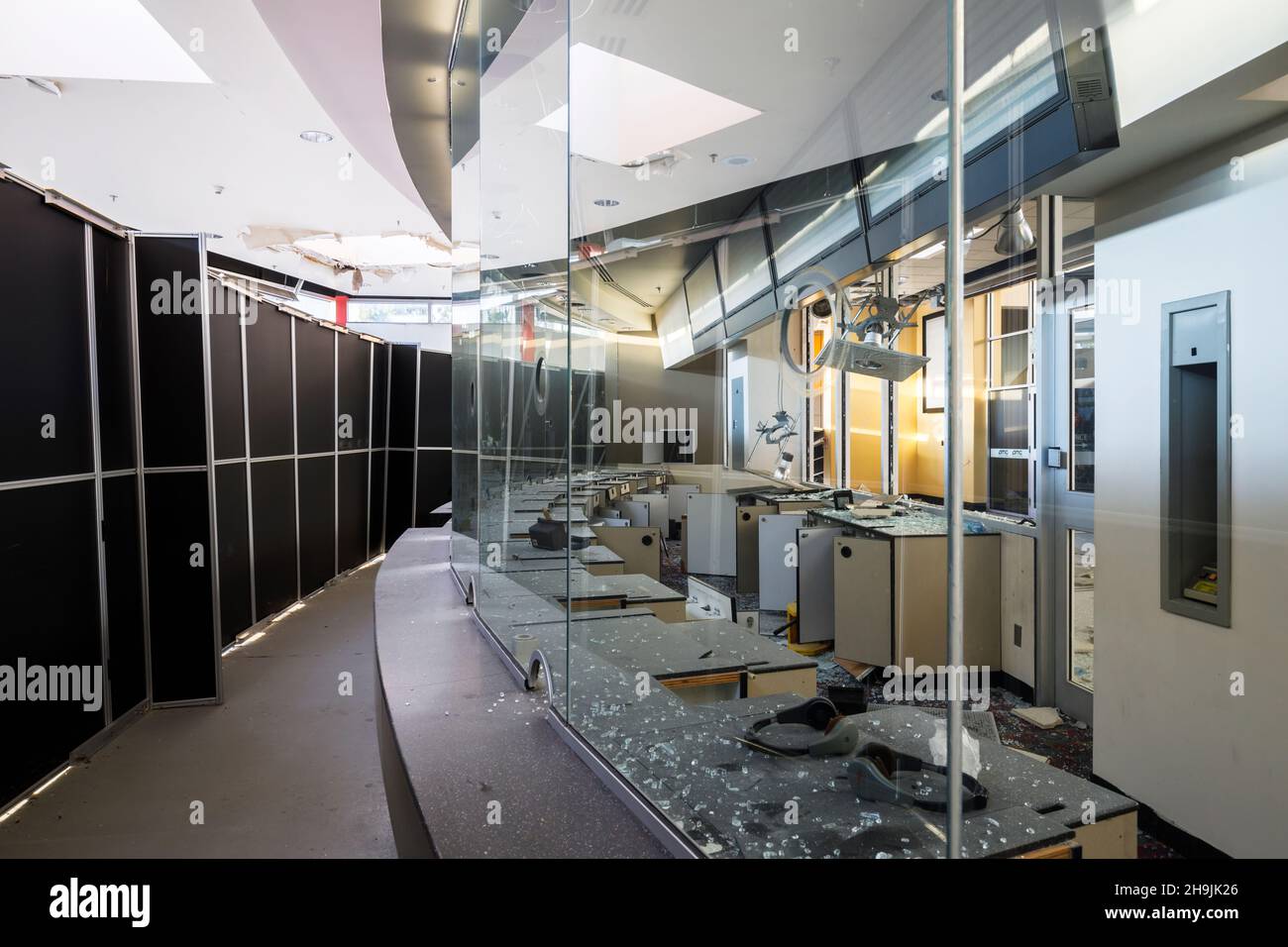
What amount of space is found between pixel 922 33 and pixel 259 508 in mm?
4988

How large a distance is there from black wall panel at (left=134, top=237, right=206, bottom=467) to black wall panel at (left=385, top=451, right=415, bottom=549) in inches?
175

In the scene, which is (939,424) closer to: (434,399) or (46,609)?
(46,609)

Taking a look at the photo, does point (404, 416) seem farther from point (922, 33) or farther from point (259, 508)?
point (922, 33)

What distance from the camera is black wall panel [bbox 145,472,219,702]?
3.36 m

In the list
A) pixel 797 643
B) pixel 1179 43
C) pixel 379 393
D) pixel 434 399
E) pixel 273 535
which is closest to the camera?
pixel 1179 43

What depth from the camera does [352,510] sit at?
6828 millimetres

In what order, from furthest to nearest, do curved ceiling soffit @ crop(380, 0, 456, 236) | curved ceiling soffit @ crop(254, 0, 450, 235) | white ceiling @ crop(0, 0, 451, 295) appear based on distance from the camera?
white ceiling @ crop(0, 0, 451, 295)
curved ceiling soffit @ crop(254, 0, 450, 235)
curved ceiling soffit @ crop(380, 0, 456, 236)

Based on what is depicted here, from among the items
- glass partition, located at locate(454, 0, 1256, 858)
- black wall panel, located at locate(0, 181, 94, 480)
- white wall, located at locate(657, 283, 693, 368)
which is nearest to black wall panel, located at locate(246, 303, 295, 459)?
black wall panel, located at locate(0, 181, 94, 480)

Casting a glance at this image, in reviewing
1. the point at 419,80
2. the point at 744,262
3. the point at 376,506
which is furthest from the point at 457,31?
the point at 376,506

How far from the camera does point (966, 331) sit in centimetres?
71


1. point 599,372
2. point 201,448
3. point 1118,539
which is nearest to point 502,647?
point 599,372

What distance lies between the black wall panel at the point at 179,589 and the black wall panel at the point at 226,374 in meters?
0.78

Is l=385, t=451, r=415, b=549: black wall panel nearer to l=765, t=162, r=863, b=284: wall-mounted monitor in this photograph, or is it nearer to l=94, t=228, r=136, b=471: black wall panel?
l=94, t=228, r=136, b=471: black wall panel

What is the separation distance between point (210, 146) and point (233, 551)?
394 centimetres
